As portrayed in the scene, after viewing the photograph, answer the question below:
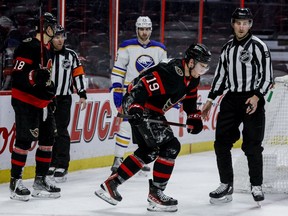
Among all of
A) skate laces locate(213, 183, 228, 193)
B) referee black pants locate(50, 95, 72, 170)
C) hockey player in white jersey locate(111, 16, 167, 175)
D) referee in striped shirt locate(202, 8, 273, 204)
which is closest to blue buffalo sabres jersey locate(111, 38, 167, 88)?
hockey player in white jersey locate(111, 16, 167, 175)

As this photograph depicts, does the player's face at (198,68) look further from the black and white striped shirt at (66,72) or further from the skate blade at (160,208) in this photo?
the black and white striped shirt at (66,72)

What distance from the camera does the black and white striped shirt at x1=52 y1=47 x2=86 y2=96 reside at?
20.9ft

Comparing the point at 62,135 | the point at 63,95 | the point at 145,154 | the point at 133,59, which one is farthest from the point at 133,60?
the point at 145,154

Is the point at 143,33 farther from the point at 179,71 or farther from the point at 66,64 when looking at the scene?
the point at 179,71

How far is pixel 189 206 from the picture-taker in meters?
5.45

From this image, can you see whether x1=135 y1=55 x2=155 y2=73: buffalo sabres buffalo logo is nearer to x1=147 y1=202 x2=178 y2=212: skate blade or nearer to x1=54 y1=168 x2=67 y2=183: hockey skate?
x1=54 y1=168 x2=67 y2=183: hockey skate

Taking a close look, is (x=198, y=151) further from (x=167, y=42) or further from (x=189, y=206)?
(x=189, y=206)

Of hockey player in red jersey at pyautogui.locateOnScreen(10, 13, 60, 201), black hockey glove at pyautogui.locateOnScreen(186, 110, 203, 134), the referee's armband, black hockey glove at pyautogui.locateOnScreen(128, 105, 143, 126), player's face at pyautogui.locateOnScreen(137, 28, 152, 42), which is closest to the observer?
black hockey glove at pyautogui.locateOnScreen(128, 105, 143, 126)

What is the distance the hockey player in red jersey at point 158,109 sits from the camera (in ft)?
16.5

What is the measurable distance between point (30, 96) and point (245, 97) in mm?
1315

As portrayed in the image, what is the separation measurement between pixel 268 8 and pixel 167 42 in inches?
87.7

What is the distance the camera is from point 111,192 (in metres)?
5.16

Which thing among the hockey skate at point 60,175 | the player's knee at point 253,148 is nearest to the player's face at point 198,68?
the player's knee at point 253,148

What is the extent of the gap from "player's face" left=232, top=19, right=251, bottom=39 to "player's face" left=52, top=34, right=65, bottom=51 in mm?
1401
